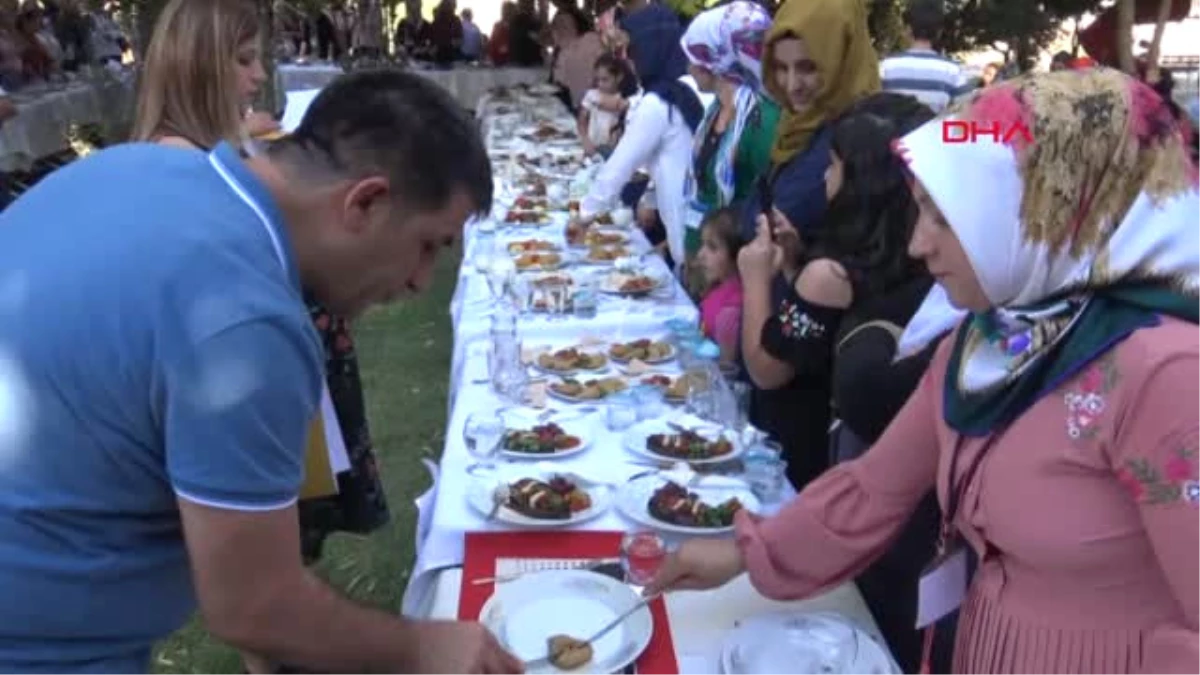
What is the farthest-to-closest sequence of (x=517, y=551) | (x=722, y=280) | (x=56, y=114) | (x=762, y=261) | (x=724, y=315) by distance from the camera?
(x=56, y=114)
(x=722, y=280)
(x=724, y=315)
(x=762, y=261)
(x=517, y=551)

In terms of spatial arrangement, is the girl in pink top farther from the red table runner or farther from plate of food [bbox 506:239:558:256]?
the red table runner

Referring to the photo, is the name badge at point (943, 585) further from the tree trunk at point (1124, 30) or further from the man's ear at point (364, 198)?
the tree trunk at point (1124, 30)

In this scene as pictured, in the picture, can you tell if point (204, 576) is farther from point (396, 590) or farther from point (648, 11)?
point (648, 11)

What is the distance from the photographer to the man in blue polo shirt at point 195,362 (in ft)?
3.22

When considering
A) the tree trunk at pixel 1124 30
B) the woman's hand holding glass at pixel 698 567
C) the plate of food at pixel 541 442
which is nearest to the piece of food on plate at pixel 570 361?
the plate of food at pixel 541 442

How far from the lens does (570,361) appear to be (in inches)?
105

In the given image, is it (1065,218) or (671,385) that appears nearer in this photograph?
(1065,218)

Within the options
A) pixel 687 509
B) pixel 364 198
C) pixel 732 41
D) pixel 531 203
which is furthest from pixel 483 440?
pixel 531 203

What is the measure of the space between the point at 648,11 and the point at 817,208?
2505mm

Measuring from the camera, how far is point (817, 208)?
102 inches

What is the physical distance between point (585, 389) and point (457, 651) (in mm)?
1237

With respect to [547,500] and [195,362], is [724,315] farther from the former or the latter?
[195,362]

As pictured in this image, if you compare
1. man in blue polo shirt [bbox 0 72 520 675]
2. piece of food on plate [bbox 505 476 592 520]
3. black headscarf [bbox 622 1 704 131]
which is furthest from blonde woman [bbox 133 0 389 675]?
black headscarf [bbox 622 1 704 131]

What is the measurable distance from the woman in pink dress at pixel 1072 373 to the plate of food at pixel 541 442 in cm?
88
